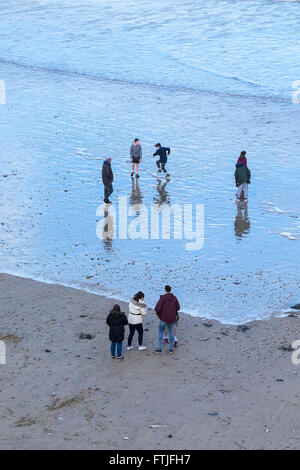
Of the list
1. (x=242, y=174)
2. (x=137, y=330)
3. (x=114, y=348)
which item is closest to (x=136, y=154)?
(x=242, y=174)

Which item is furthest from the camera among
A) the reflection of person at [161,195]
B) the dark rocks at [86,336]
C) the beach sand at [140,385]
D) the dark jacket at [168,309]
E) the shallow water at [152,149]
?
the reflection of person at [161,195]

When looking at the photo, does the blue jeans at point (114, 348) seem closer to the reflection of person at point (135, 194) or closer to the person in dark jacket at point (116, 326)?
the person in dark jacket at point (116, 326)

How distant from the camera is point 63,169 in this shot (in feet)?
91.8

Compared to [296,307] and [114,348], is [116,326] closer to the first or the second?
[114,348]

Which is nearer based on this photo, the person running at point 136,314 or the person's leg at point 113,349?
the person's leg at point 113,349

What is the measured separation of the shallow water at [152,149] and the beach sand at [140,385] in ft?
4.59

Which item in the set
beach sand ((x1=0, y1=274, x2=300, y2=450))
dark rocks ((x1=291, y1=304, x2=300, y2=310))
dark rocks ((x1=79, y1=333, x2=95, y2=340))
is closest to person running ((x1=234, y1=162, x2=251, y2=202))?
dark rocks ((x1=291, y1=304, x2=300, y2=310))

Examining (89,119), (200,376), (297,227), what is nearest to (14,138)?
(89,119)

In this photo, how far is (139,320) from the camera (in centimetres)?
1559

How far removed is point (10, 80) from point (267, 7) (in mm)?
32742

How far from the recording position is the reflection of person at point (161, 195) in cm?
2492

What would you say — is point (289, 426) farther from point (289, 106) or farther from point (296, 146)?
point (289, 106)

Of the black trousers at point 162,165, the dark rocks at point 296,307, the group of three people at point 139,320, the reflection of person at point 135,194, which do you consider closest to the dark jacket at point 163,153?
the black trousers at point 162,165

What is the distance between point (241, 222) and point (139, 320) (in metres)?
8.58
